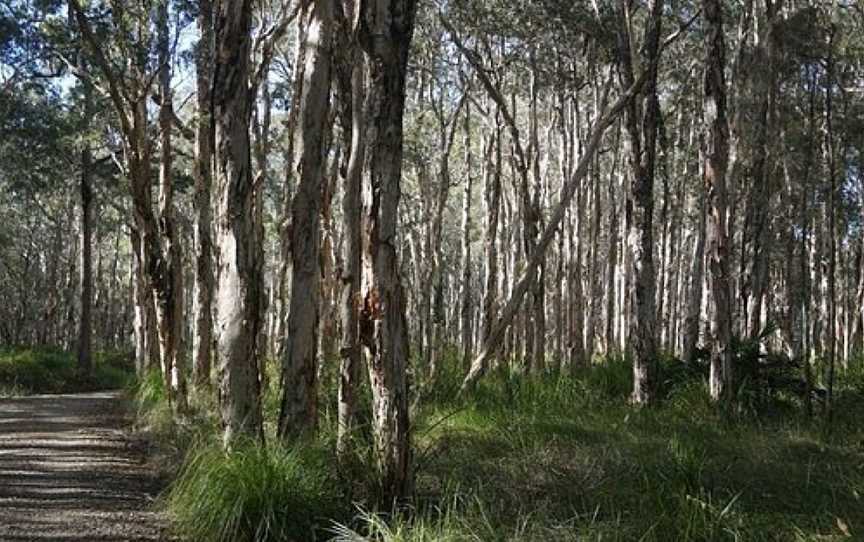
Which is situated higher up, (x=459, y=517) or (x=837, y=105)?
(x=837, y=105)

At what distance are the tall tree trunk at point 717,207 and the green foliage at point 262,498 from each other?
18.9ft

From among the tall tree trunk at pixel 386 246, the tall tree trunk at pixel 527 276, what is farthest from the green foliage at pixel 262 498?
the tall tree trunk at pixel 527 276

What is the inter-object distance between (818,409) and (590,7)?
36.8ft

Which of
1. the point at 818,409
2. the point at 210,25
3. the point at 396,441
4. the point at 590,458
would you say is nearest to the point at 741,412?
the point at 818,409

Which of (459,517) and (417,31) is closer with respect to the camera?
(459,517)

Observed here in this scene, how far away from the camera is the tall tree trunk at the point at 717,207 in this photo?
10359mm

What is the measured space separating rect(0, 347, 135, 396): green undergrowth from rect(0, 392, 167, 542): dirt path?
903cm

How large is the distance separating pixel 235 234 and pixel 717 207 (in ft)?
19.5

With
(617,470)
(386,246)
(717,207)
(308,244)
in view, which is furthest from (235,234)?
(717,207)

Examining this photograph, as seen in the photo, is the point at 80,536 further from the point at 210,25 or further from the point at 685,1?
the point at 685,1

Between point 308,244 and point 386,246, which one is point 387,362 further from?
point 308,244

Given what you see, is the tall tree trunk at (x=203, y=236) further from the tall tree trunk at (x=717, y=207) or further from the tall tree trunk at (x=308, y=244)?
the tall tree trunk at (x=717, y=207)

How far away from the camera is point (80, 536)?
6414 millimetres

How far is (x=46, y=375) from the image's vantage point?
75.1 feet
